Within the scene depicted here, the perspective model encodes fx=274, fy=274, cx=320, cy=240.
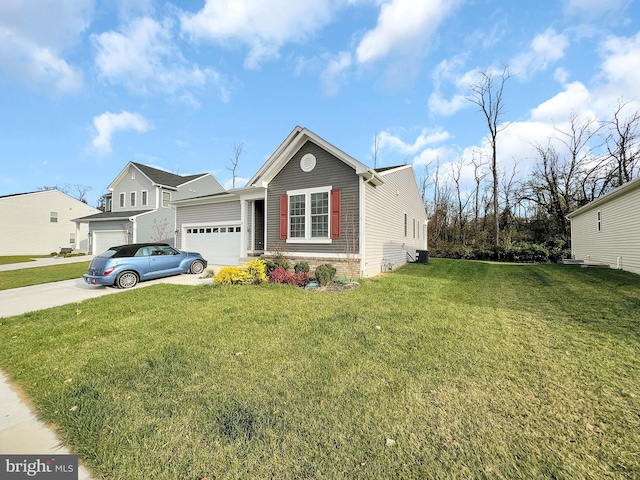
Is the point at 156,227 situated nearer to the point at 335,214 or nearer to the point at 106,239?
the point at 106,239

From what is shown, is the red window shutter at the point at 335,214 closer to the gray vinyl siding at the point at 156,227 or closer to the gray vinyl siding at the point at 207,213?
the gray vinyl siding at the point at 207,213

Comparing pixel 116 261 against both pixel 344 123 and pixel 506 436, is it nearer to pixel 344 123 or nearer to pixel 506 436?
pixel 506 436

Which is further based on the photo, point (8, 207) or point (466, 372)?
point (8, 207)

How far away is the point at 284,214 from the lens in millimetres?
11523

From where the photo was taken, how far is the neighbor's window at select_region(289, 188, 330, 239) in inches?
422

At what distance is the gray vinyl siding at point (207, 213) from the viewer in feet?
48.2

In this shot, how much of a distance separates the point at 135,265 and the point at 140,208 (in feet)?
58.3

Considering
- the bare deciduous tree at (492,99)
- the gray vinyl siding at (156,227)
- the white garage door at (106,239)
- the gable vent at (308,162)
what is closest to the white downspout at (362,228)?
the gable vent at (308,162)

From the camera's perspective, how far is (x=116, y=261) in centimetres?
958

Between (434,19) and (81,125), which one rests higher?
(434,19)

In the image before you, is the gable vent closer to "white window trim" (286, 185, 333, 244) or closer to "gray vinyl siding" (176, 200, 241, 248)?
"white window trim" (286, 185, 333, 244)

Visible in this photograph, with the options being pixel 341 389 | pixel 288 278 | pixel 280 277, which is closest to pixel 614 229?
pixel 288 278

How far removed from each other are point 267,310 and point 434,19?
38.9 ft

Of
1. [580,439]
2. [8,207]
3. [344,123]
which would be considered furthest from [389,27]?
[8,207]
